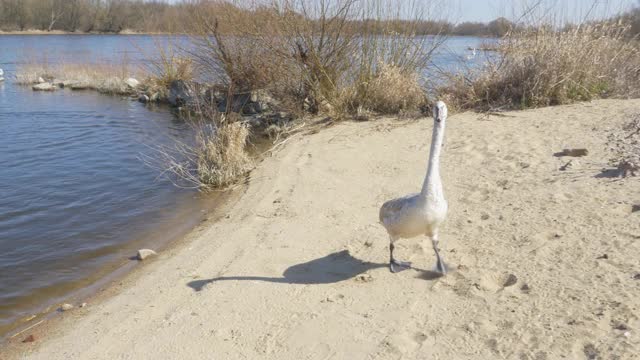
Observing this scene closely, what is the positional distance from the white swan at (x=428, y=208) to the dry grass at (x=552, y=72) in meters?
6.71

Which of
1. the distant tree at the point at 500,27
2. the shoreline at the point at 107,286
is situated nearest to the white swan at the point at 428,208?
the shoreline at the point at 107,286

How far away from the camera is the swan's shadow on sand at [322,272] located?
5152mm

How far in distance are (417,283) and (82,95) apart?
20907mm

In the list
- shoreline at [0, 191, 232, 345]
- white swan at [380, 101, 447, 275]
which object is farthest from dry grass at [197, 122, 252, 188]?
white swan at [380, 101, 447, 275]

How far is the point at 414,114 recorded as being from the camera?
11.7 m

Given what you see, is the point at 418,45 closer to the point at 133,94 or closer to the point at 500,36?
the point at 500,36

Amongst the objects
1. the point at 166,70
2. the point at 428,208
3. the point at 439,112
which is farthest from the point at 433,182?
the point at 166,70

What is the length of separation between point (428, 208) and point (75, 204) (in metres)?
6.68

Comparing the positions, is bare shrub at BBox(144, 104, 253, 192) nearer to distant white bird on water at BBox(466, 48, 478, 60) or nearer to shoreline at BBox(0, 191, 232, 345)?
Result: shoreline at BBox(0, 191, 232, 345)

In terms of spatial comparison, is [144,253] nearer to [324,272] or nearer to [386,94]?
[324,272]

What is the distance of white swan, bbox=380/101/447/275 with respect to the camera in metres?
4.66

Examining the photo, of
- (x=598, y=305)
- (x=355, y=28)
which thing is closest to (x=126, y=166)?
(x=355, y=28)

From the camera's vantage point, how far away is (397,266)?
515cm

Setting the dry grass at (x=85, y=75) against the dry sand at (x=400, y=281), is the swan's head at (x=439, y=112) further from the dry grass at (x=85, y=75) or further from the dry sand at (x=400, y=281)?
the dry grass at (x=85, y=75)
